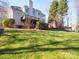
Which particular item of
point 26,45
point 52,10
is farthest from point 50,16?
point 26,45

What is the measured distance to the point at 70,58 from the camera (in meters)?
8.29

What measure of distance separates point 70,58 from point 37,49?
5.68 ft

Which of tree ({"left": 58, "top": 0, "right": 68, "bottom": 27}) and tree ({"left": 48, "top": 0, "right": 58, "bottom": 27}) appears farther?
tree ({"left": 48, "top": 0, "right": 58, "bottom": 27})

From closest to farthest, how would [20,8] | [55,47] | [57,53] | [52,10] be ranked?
Answer: [57,53] → [55,47] → [20,8] → [52,10]

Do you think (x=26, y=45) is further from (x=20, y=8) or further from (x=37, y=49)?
(x=20, y=8)

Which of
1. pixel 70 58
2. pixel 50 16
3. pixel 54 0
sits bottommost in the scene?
pixel 70 58

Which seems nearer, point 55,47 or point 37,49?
point 37,49

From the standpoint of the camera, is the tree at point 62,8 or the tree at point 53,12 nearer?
the tree at point 62,8

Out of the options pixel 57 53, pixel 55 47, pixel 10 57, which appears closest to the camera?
pixel 10 57

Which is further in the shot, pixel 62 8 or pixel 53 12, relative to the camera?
pixel 53 12

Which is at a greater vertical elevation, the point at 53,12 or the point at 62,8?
the point at 62,8

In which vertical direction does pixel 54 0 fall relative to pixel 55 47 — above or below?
above

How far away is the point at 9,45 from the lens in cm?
1010

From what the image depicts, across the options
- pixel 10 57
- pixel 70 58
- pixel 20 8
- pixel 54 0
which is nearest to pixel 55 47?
pixel 70 58
